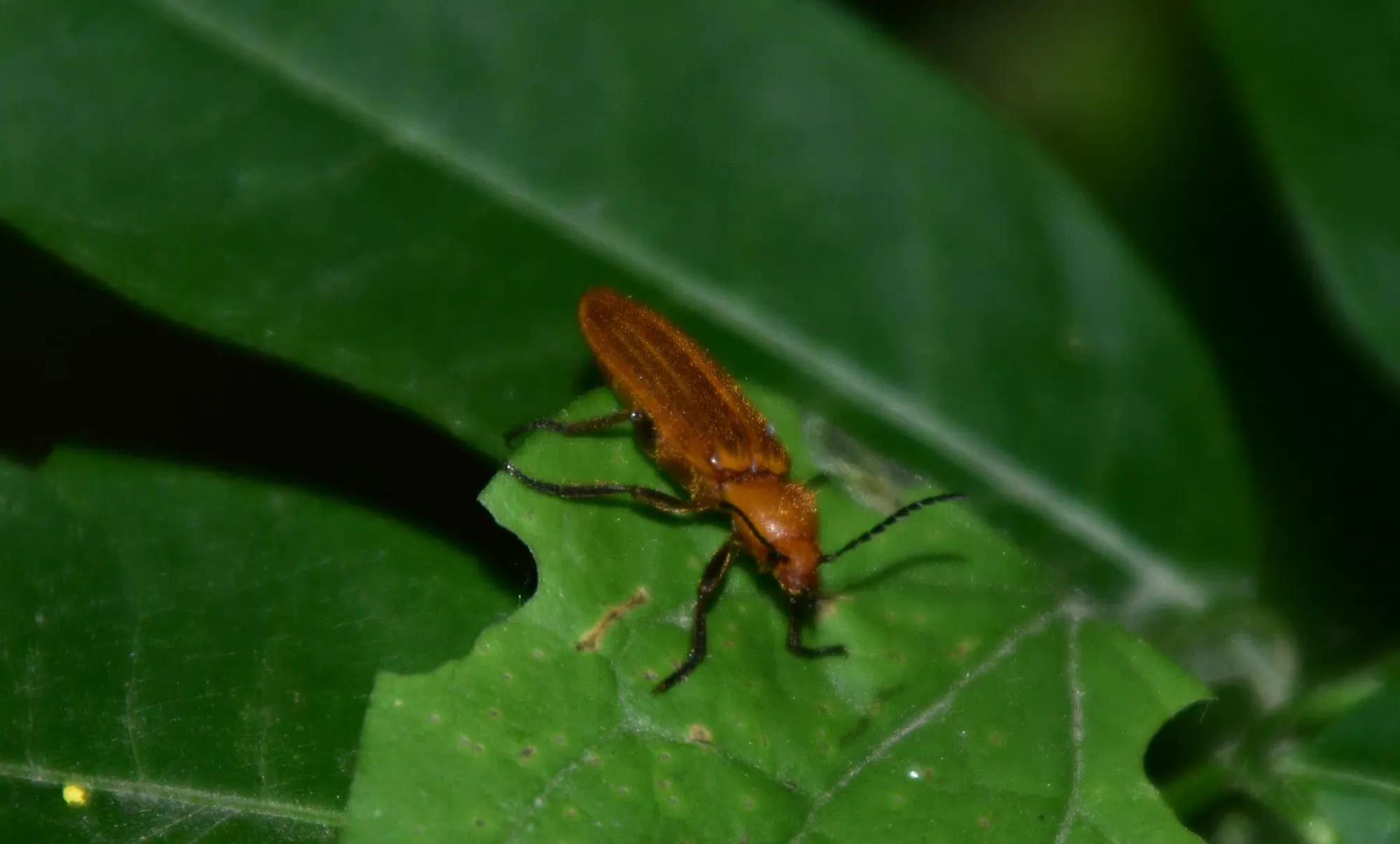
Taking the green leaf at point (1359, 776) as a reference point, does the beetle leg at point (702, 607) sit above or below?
below

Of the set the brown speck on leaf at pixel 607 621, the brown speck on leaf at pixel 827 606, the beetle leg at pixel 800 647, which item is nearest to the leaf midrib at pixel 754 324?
the brown speck on leaf at pixel 827 606

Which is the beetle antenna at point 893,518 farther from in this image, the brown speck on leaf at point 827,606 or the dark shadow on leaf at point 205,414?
the dark shadow on leaf at point 205,414

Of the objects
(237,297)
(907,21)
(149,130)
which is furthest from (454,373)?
(907,21)

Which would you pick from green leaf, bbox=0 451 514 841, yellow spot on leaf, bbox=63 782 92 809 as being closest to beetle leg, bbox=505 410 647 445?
green leaf, bbox=0 451 514 841

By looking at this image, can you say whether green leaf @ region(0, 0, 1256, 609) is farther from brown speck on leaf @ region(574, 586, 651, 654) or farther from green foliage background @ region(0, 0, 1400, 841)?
brown speck on leaf @ region(574, 586, 651, 654)

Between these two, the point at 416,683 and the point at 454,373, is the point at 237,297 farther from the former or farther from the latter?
the point at 416,683

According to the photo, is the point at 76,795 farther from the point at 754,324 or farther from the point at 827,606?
the point at 754,324
